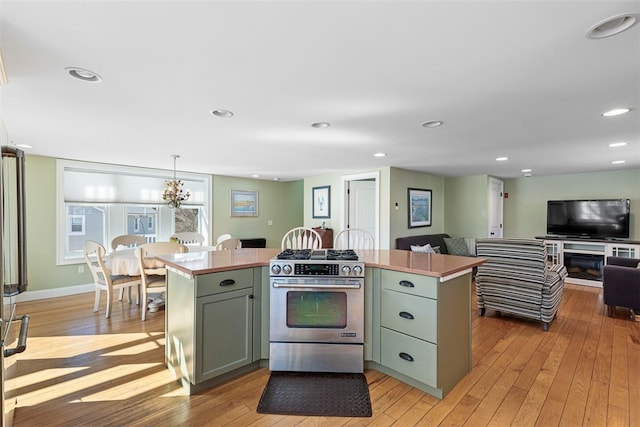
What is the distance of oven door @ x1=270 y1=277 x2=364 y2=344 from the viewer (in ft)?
7.85

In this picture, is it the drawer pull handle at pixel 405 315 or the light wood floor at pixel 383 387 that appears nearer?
the light wood floor at pixel 383 387

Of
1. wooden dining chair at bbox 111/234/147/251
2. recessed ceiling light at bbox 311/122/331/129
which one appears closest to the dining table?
wooden dining chair at bbox 111/234/147/251

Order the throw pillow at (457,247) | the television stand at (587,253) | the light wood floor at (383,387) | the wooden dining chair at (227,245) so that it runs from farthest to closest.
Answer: the throw pillow at (457,247) < the television stand at (587,253) < the wooden dining chair at (227,245) < the light wood floor at (383,387)

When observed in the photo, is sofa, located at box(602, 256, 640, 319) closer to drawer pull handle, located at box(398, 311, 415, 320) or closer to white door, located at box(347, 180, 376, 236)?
drawer pull handle, located at box(398, 311, 415, 320)

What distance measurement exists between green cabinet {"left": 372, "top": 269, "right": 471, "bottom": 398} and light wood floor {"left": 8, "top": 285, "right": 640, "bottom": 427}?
0.13 m

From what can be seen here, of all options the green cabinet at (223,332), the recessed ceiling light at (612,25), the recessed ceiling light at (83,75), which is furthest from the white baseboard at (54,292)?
the recessed ceiling light at (612,25)

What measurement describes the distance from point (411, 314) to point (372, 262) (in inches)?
19.0

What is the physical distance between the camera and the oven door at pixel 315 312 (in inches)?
94.2

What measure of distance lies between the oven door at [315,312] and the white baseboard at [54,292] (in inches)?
167

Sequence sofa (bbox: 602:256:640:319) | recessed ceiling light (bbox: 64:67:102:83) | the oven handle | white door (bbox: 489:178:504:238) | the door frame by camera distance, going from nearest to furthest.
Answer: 1. recessed ceiling light (bbox: 64:67:102:83)
2. the oven handle
3. sofa (bbox: 602:256:640:319)
4. the door frame
5. white door (bbox: 489:178:504:238)

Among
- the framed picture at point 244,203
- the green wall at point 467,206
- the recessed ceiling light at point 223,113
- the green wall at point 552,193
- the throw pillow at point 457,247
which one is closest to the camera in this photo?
the recessed ceiling light at point 223,113

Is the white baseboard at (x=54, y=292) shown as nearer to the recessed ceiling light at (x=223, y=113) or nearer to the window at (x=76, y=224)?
the window at (x=76, y=224)

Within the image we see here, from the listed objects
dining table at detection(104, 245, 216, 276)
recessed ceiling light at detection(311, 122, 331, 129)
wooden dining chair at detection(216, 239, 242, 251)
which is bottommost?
dining table at detection(104, 245, 216, 276)

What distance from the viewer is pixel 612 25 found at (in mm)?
1350
